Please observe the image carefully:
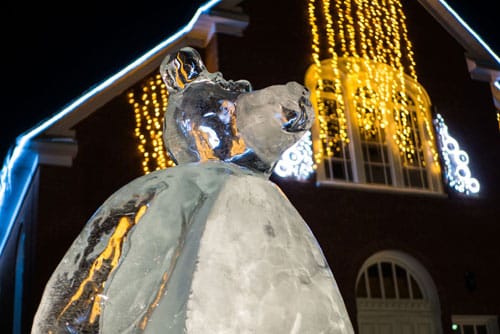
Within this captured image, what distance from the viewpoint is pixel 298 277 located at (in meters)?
1.24

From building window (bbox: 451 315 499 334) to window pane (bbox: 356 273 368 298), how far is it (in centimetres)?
145

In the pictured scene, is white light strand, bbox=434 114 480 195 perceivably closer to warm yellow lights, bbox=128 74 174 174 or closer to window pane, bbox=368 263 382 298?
window pane, bbox=368 263 382 298

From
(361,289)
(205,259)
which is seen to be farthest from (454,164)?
(205,259)

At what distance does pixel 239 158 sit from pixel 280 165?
305 inches

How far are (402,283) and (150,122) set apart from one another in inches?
175

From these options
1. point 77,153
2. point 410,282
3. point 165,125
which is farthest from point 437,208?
point 165,125

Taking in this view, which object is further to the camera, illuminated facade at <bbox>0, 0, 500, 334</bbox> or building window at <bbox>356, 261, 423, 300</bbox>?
building window at <bbox>356, 261, 423, 300</bbox>

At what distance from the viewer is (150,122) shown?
355 inches

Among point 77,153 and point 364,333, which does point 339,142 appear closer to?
point 364,333

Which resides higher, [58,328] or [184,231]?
[184,231]

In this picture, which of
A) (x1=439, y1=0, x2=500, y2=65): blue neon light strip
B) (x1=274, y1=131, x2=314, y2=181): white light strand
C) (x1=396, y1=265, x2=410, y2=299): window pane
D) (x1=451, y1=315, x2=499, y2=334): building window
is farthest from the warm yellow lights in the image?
(x1=439, y1=0, x2=500, y2=65): blue neon light strip

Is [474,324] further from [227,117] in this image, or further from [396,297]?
[227,117]

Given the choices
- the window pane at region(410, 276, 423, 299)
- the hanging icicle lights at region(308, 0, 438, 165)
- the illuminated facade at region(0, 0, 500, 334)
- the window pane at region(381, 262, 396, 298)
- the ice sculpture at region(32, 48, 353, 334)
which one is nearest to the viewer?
the ice sculpture at region(32, 48, 353, 334)

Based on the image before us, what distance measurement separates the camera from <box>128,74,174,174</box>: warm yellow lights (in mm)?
8836
